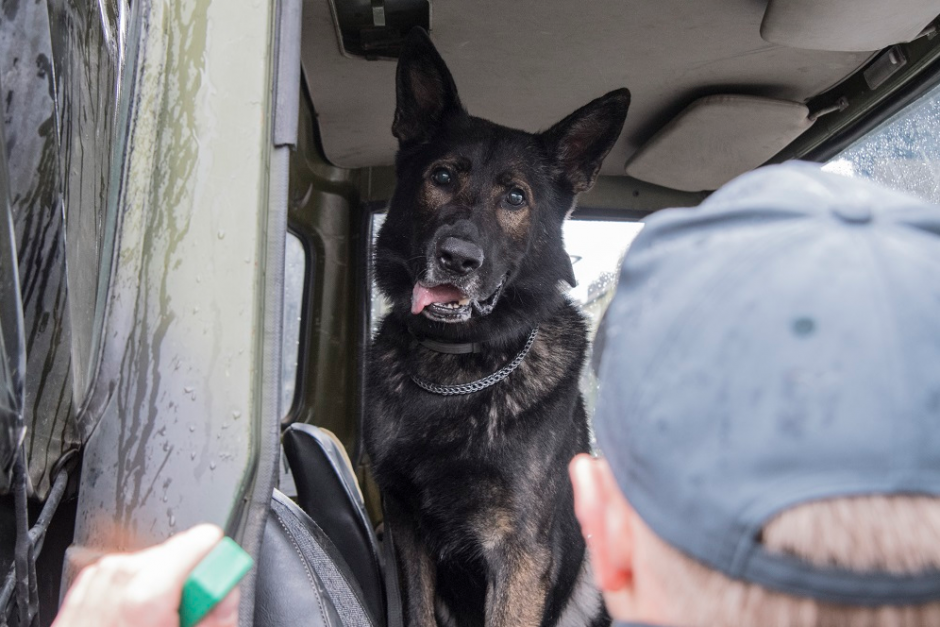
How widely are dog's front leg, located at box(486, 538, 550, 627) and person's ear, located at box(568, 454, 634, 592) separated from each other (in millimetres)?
1289

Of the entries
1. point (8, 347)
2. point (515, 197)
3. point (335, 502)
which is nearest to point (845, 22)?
point (515, 197)

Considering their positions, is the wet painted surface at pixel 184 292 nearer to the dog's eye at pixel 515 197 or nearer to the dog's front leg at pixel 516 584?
the dog's front leg at pixel 516 584

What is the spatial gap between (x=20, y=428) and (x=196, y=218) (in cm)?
29

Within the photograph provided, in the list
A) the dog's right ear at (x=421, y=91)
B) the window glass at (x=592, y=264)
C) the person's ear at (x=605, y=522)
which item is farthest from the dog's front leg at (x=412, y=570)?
the person's ear at (x=605, y=522)

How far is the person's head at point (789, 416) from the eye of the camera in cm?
43

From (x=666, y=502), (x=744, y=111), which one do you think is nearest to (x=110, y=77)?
(x=666, y=502)

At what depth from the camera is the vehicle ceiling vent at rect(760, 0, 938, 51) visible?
1833 mm

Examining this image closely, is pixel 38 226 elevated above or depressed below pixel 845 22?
below

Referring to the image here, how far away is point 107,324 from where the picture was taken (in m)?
0.89

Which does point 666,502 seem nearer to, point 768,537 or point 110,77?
point 768,537

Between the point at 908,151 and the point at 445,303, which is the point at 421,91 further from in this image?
the point at 908,151

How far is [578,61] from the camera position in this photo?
2.30 meters

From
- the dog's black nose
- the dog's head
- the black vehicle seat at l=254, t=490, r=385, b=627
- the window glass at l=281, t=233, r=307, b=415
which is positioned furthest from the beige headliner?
the black vehicle seat at l=254, t=490, r=385, b=627

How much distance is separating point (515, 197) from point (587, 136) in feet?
0.99
